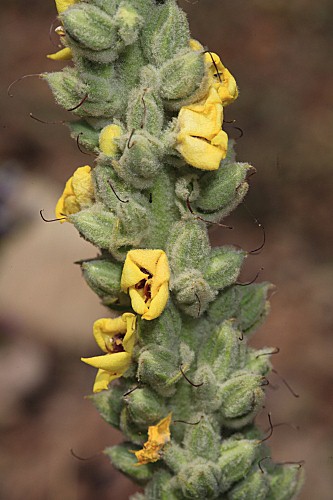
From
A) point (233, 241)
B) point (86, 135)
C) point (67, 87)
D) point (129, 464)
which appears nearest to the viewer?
point (67, 87)

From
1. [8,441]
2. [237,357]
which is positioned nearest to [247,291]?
[237,357]

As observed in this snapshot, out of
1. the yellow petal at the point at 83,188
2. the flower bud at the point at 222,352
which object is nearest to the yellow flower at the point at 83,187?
the yellow petal at the point at 83,188

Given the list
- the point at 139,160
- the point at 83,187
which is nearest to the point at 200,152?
the point at 139,160

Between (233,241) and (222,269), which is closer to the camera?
Answer: (222,269)

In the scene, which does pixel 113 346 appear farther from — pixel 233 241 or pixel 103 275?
pixel 233 241

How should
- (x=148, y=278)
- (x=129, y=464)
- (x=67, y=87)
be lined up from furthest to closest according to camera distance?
(x=129, y=464) < (x=67, y=87) < (x=148, y=278)

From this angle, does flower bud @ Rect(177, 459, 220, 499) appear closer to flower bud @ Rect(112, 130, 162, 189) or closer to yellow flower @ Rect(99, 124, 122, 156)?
flower bud @ Rect(112, 130, 162, 189)
